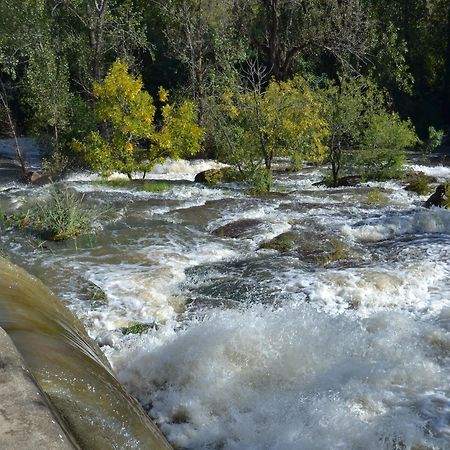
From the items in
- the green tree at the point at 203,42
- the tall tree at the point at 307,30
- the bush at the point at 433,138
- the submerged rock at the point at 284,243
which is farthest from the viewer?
the tall tree at the point at 307,30

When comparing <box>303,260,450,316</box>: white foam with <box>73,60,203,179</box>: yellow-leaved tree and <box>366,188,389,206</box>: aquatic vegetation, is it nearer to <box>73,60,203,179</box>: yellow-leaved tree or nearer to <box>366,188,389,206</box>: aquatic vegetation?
<box>366,188,389,206</box>: aquatic vegetation

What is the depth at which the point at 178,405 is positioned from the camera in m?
4.88

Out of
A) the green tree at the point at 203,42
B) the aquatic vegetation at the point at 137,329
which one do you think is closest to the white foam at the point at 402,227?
the aquatic vegetation at the point at 137,329

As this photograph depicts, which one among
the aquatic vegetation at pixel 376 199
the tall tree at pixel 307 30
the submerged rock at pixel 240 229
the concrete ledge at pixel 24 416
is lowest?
the aquatic vegetation at pixel 376 199

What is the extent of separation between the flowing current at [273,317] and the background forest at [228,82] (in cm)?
454

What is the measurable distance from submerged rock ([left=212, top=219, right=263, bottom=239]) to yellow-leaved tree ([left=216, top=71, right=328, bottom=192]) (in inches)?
183

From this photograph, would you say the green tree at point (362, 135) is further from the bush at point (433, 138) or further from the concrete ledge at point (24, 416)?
the concrete ledge at point (24, 416)

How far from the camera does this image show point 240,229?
10.5 metres

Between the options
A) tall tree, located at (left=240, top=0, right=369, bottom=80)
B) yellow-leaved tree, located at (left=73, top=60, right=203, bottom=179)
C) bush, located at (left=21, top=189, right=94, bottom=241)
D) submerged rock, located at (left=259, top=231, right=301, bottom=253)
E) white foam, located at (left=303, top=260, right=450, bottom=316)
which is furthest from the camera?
tall tree, located at (left=240, top=0, right=369, bottom=80)

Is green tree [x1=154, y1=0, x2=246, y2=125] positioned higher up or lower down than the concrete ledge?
higher up

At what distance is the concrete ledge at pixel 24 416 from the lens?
7.38 feet

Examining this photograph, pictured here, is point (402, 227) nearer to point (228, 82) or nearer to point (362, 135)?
point (362, 135)

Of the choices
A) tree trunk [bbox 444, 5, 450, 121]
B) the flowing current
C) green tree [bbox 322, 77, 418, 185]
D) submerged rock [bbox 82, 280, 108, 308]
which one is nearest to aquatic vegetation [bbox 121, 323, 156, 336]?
the flowing current

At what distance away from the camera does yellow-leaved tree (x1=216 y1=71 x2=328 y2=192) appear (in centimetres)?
1587
